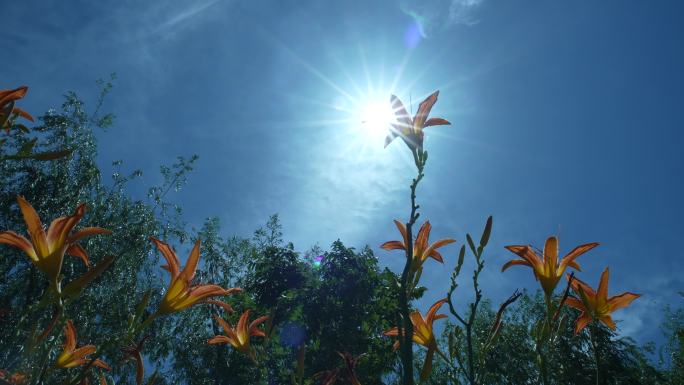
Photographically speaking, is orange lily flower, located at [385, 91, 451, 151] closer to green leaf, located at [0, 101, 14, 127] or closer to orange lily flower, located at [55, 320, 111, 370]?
green leaf, located at [0, 101, 14, 127]

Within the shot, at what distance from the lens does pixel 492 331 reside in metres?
1.19

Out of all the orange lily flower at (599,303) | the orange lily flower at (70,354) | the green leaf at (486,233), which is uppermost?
the green leaf at (486,233)

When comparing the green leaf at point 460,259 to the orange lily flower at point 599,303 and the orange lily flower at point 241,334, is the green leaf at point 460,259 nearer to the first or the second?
the orange lily flower at point 599,303

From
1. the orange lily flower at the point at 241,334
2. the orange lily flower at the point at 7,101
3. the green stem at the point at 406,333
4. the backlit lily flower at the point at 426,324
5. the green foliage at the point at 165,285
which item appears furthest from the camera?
the green foliage at the point at 165,285

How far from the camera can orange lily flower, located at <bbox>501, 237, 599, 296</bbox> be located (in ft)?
3.94

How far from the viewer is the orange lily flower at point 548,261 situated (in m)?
1.20

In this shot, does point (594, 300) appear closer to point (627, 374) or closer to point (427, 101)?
→ point (427, 101)

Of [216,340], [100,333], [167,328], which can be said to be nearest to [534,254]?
[216,340]

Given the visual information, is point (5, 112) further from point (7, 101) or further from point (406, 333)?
point (406, 333)

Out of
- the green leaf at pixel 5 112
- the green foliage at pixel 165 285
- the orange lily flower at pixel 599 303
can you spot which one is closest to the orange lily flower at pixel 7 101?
the green leaf at pixel 5 112

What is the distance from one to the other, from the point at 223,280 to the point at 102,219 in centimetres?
660

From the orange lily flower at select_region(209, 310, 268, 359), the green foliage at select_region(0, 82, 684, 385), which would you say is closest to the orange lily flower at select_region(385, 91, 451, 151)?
the orange lily flower at select_region(209, 310, 268, 359)

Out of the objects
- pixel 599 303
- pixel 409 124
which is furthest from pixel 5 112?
pixel 599 303

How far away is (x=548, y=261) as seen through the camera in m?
1.23
